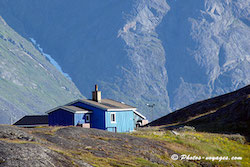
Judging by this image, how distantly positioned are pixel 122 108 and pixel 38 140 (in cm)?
4381

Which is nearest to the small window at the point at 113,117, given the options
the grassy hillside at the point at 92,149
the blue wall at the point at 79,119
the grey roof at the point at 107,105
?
the grey roof at the point at 107,105

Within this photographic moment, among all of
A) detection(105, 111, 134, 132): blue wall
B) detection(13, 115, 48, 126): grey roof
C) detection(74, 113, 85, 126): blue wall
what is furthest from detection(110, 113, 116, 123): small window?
detection(13, 115, 48, 126): grey roof

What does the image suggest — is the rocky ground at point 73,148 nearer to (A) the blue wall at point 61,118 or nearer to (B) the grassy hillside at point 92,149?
(B) the grassy hillside at point 92,149

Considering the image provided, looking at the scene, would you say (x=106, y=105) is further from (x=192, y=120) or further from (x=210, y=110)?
(x=210, y=110)

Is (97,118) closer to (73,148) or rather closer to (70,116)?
(70,116)

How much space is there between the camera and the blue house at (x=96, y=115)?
242ft

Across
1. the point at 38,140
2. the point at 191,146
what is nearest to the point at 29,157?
the point at 38,140

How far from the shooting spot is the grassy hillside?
25453 millimetres

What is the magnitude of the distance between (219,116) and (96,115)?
80.5 feet

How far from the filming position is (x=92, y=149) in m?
34.1

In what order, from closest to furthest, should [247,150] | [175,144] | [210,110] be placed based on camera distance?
1. [175,144]
2. [247,150]
3. [210,110]

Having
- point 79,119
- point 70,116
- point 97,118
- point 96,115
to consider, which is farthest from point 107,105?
point 70,116

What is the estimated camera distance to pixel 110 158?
105 ft

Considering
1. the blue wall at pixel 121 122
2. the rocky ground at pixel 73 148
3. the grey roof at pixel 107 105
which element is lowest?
the rocky ground at pixel 73 148
